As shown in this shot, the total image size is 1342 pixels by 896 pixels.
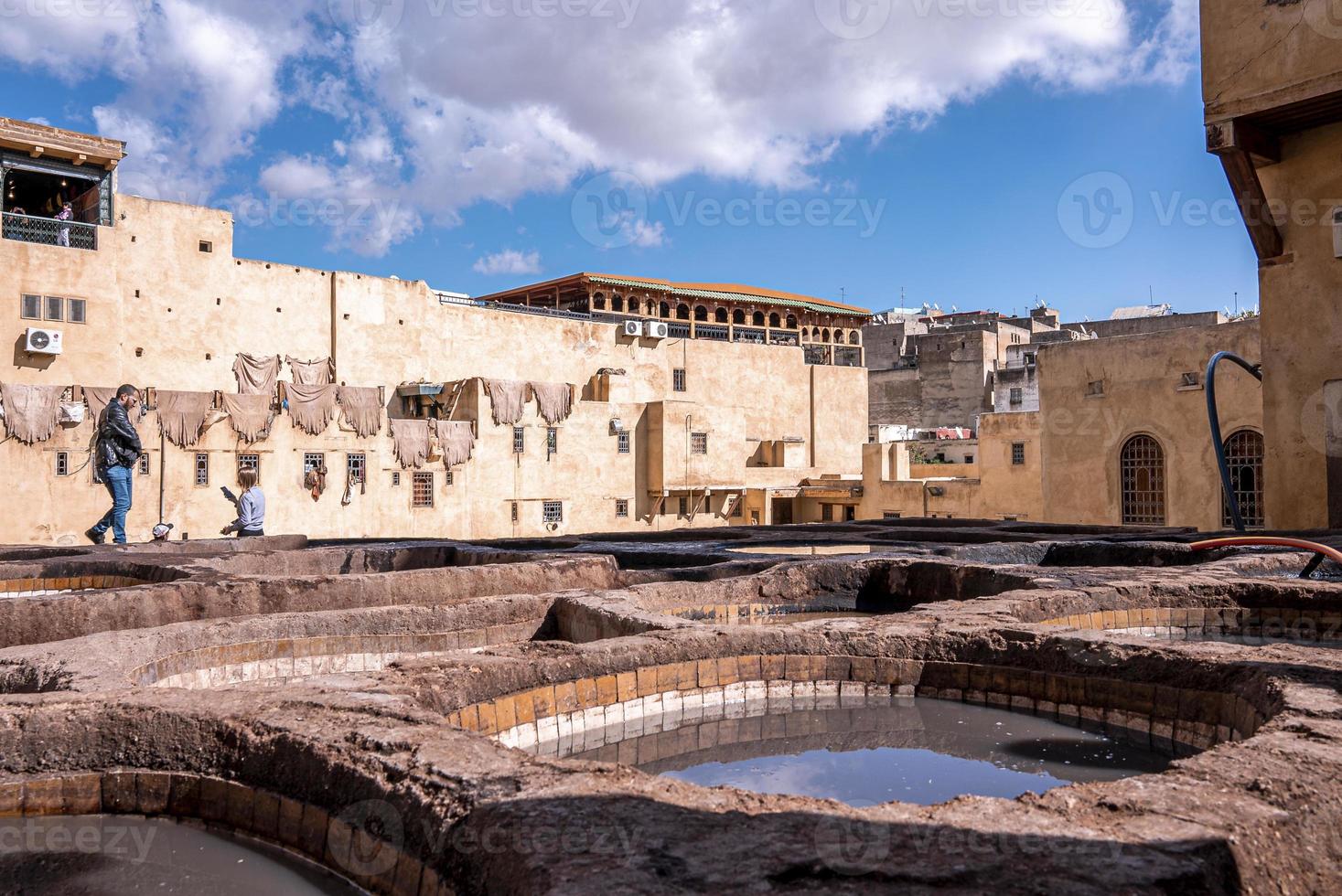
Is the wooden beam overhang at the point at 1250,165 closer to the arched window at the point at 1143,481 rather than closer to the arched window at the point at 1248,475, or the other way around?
the arched window at the point at 1248,475

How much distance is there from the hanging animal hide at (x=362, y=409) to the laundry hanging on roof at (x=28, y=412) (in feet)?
24.2

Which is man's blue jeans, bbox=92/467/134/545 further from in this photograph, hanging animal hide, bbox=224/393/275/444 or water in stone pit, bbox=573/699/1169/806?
hanging animal hide, bbox=224/393/275/444

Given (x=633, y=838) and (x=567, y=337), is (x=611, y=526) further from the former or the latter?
(x=633, y=838)

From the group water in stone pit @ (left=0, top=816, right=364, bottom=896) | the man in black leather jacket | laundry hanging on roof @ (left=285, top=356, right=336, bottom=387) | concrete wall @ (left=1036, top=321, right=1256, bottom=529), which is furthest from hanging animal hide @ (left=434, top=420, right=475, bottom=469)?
water in stone pit @ (left=0, top=816, right=364, bottom=896)

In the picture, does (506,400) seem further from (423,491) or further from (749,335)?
(749,335)

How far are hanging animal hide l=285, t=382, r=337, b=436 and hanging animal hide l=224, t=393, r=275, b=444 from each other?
71 centimetres

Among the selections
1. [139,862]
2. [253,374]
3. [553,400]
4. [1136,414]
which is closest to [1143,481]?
[1136,414]

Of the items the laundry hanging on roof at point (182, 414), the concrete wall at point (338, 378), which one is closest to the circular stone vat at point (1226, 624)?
the concrete wall at point (338, 378)

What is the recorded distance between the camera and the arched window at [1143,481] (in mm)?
23078

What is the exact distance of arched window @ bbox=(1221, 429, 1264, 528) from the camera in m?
21.4

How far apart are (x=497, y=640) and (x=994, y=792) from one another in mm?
4471

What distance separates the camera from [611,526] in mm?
36469

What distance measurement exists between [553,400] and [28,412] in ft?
50.9

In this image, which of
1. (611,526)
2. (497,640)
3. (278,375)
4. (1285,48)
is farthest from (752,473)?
(497,640)
